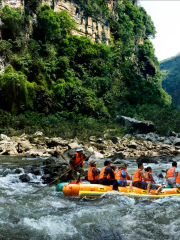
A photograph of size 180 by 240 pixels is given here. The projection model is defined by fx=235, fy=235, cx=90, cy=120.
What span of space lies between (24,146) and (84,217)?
9.66 meters

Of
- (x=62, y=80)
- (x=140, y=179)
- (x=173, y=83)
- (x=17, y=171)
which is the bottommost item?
(x=17, y=171)

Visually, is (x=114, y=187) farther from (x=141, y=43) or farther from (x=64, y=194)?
(x=141, y=43)

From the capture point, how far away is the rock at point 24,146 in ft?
43.9

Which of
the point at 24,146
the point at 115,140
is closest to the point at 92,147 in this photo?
the point at 115,140

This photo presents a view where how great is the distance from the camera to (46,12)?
2381cm

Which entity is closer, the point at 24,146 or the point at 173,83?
the point at 24,146

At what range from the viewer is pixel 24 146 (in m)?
13.7

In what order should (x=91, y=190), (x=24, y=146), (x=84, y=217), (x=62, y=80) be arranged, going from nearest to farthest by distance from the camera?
(x=84, y=217)
(x=91, y=190)
(x=24, y=146)
(x=62, y=80)

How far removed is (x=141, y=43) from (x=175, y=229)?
46428mm

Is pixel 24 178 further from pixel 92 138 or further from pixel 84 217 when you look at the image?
pixel 92 138

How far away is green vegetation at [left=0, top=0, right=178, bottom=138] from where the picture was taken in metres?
18.7

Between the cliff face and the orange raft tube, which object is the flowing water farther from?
the cliff face

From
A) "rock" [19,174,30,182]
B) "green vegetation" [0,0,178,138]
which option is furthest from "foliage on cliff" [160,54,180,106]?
"rock" [19,174,30,182]

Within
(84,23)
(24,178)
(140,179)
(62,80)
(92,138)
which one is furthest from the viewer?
(84,23)
